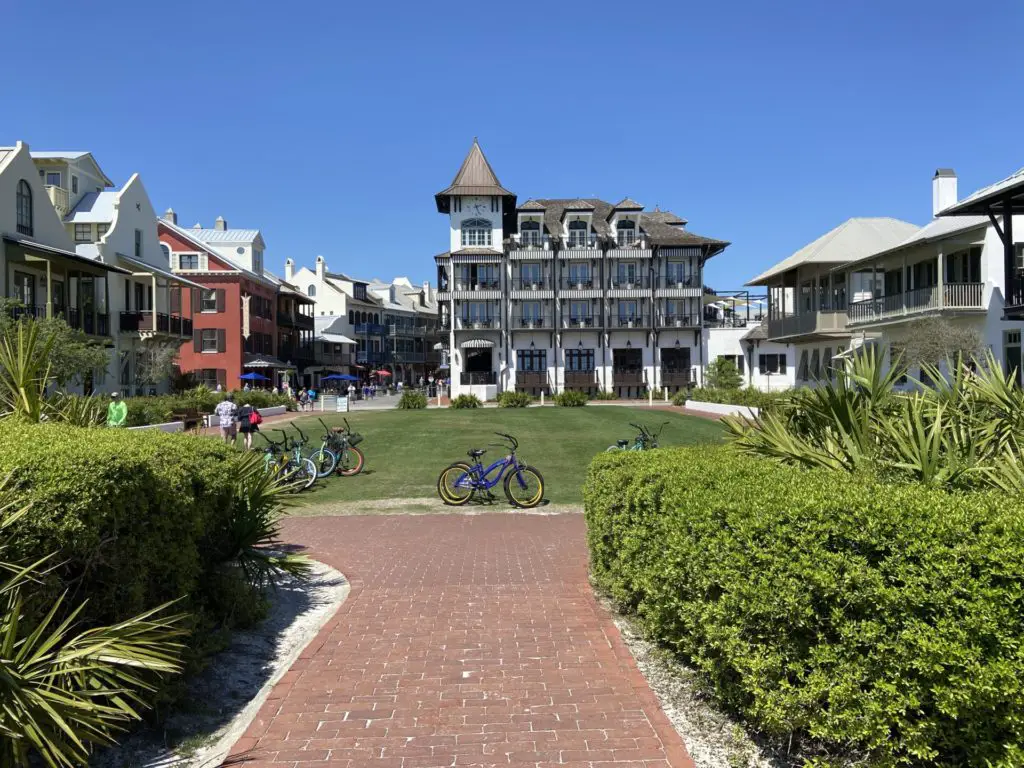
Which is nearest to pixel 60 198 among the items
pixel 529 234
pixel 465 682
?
pixel 529 234

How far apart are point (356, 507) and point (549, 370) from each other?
47646 millimetres

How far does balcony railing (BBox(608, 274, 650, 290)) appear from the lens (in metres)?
61.4

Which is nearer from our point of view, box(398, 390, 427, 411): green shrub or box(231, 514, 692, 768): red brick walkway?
box(231, 514, 692, 768): red brick walkway

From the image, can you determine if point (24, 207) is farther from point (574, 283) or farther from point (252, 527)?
point (574, 283)

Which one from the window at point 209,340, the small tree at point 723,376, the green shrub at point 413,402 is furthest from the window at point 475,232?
the small tree at point 723,376

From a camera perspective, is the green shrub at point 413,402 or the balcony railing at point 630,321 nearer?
the green shrub at point 413,402

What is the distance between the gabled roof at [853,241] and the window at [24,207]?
31.5 meters

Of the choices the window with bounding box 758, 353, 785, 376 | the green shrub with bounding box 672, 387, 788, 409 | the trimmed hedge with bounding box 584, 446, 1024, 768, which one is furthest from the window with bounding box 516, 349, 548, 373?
the trimmed hedge with bounding box 584, 446, 1024, 768

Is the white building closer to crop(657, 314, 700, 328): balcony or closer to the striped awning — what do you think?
crop(657, 314, 700, 328): balcony

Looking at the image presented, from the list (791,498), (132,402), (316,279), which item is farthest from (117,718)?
(316,279)

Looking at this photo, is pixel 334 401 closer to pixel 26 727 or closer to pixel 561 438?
pixel 561 438

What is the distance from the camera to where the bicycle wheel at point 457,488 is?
1388cm

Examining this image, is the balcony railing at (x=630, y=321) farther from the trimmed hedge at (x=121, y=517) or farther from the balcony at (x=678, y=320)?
the trimmed hedge at (x=121, y=517)

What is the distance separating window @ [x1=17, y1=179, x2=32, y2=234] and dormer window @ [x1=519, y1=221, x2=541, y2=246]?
36.0 metres
